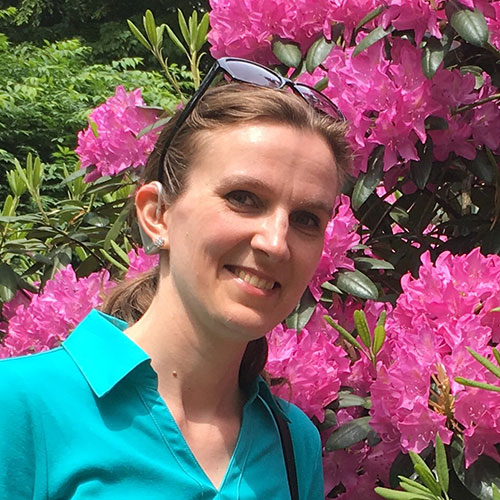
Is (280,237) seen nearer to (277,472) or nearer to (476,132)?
(277,472)

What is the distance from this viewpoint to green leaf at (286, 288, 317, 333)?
194 cm

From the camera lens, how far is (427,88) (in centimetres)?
204

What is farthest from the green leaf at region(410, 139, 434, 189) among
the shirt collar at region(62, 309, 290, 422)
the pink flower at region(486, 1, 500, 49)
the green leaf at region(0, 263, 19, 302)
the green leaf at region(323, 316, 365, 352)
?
Answer: the green leaf at region(0, 263, 19, 302)

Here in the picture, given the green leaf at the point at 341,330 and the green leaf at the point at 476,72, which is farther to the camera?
the green leaf at the point at 476,72

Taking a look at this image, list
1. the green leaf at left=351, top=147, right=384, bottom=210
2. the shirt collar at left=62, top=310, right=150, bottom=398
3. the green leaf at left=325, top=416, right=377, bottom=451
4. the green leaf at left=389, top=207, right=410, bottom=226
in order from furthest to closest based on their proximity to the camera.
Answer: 1. the green leaf at left=389, top=207, right=410, bottom=226
2. the green leaf at left=351, top=147, right=384, bottom=210
3. the green leaf at left=325, top=416, right=377, bottom=451
4. the shirt collar at left=62, top=310, right=150, bottom=398

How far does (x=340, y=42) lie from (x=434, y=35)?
0.34 metres

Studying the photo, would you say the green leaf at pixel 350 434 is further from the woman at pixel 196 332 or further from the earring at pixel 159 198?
the earring at pixel 159 198

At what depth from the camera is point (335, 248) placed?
201 cm

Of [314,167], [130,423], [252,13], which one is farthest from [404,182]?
[130,423]

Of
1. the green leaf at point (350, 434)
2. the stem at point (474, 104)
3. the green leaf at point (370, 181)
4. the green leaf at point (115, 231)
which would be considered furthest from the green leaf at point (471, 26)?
the green leaf at point (115, 231)

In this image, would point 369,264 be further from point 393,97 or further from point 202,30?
point 202,30

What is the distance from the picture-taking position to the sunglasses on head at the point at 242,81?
5.00ft

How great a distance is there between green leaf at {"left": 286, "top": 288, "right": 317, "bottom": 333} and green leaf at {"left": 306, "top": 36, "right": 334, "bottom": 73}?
0.53m

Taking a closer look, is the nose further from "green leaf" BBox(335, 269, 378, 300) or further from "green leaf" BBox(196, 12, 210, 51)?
"green leaf" BBox(196, 12, 210, 51)
